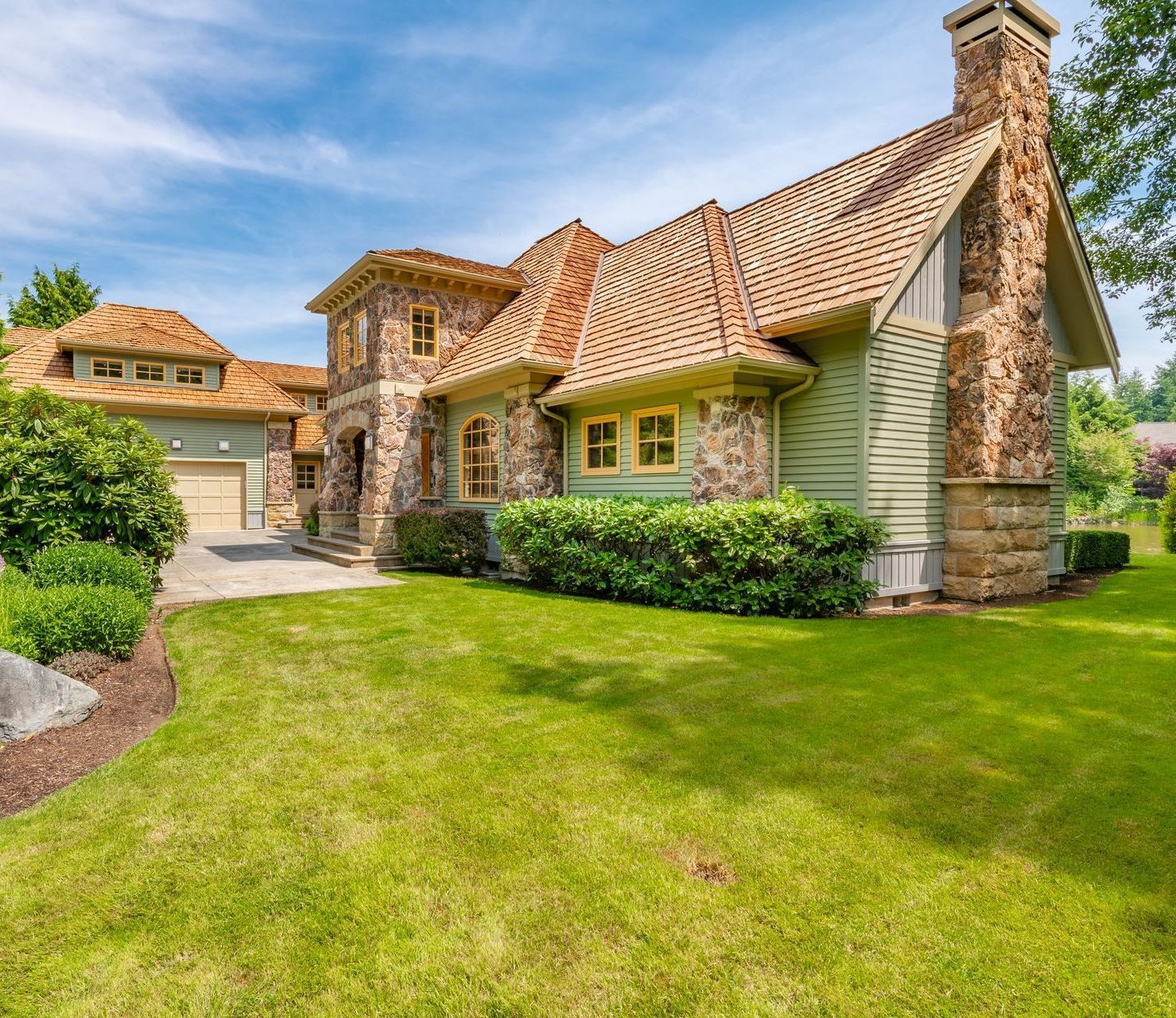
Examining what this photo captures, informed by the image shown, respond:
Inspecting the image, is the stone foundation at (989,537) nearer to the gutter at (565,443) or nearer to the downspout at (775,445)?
the downspout at (775,445)

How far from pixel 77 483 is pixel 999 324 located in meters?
13.4

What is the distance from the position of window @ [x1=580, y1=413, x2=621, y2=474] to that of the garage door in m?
16.1

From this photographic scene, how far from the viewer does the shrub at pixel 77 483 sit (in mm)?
8516

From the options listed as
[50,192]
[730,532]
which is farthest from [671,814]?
[50,192]

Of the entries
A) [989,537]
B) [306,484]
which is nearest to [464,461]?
[989,537]

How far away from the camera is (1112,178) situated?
1555 centimetres

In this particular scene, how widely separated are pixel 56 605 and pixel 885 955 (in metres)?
6.80

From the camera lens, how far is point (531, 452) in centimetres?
1245

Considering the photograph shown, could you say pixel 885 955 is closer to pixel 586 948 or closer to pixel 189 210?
pixel 586 948

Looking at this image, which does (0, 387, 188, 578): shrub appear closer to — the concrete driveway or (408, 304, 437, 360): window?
the concrete driveway

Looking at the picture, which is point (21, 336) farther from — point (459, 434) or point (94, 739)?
point (94, 739)

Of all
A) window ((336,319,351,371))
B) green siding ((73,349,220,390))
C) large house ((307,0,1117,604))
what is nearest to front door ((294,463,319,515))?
green siding ((73,349,220,390))

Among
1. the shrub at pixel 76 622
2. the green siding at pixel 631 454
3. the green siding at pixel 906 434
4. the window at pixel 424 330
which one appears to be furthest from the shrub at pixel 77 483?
the green siding at pixel 906 434

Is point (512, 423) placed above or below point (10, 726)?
above
